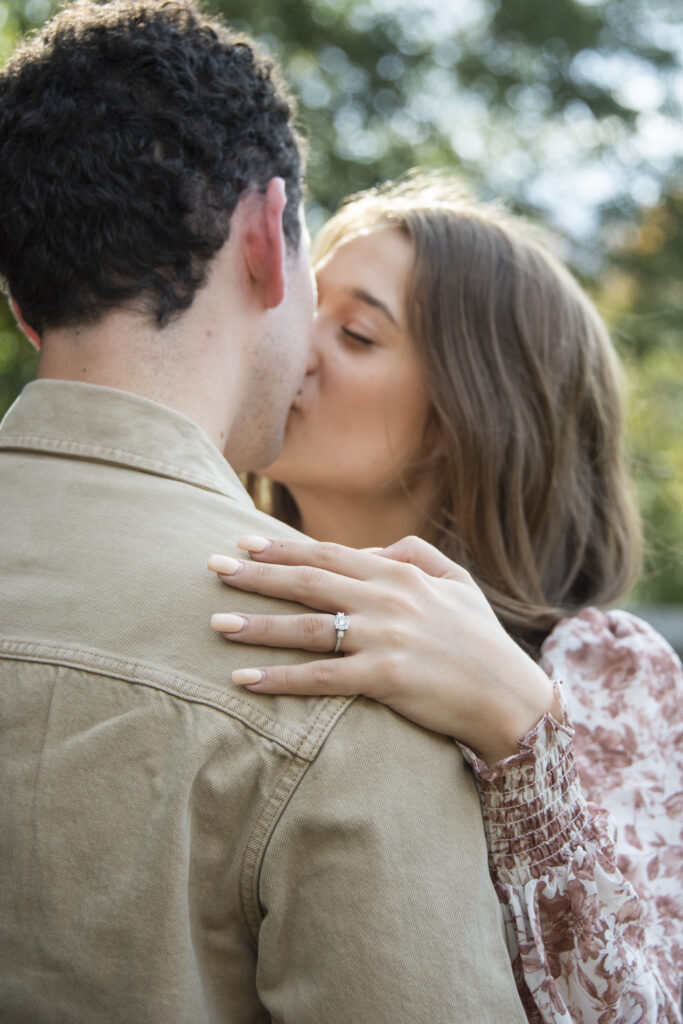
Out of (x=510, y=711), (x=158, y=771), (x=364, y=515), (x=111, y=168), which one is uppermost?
(x=111, y=168)

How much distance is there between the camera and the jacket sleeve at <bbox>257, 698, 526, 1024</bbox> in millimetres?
1173

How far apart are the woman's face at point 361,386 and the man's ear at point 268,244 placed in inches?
34.1

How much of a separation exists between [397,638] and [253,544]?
9.5 inches

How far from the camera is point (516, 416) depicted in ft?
8.58

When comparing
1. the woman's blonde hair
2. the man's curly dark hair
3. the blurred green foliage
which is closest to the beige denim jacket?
the man's curly dark hair

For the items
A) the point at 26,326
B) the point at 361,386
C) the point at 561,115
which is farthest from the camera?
the point at 561,115

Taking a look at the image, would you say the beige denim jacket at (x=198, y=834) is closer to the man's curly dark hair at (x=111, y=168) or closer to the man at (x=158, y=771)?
the man at (x=158, y=771)

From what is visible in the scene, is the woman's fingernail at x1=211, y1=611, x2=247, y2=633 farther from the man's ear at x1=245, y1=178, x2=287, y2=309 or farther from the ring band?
the man's ear at x1=245, y1=178, x2=287, y2=309

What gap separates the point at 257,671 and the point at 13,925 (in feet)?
1.47

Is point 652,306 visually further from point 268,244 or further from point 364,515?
point 268,244

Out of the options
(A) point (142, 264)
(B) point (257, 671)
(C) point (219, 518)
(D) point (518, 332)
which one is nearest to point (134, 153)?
(A) point (142, 264)

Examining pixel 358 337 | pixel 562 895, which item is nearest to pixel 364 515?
pixel 358 337

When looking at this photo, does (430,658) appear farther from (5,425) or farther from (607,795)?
(607,795)

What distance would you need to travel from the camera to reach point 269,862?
3.94 ft
